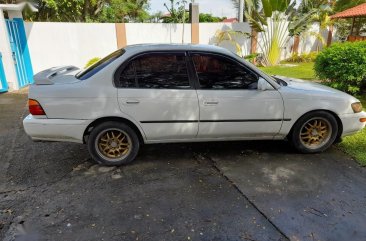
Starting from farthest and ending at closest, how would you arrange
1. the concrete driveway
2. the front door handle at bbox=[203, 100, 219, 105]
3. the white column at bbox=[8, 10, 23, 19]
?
1. the white column at bbox=[8, 10, 23, 19]
2. the front door handle at bbox=[203, 100, 219, 105]
3. the concrete driveway

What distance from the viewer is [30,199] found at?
344cm

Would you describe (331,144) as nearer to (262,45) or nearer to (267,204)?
(267,204)

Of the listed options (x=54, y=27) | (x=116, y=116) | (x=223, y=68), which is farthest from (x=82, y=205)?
(x=54, y=27)

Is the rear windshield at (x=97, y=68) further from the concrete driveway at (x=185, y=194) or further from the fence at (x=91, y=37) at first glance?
the fence at (x=91, y=37)

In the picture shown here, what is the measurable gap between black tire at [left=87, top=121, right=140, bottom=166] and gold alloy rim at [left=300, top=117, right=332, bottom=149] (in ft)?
8.17

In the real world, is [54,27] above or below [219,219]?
above

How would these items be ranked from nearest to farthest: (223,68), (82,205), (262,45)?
(82,205) < (223,68) < (262,45)

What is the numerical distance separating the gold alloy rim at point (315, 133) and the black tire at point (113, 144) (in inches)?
98.1

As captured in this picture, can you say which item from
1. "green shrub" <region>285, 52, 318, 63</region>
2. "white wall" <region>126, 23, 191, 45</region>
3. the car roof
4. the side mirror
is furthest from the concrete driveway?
"green shrub" <region>285, 52, 318, 63</region>

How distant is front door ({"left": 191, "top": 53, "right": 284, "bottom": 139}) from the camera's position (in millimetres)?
4105

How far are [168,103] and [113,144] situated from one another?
3.20 feet

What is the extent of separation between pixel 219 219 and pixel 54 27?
1053 cm

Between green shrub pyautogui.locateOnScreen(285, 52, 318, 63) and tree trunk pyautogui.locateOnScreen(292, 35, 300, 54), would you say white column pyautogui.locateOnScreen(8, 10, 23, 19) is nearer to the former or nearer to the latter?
green shrub pyautogui.locateOnScreen(285, 52, 318, 63)

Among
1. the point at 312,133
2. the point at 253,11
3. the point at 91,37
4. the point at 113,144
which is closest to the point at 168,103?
the point at 113,144
